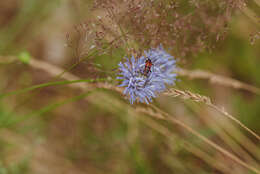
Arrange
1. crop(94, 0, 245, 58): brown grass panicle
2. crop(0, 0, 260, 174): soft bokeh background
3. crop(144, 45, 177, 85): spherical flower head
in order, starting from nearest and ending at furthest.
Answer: crop(94, 0, 245, 58): brown grass panicle < crop(144, 45, 177, 85): spherical flower head < crop(0, 0, 260, 174): soft bokeh background

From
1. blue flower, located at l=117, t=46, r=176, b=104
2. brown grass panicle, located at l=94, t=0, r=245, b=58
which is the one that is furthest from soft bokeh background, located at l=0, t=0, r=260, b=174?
blue flower, located at l=117, t=46, r=176, b=104

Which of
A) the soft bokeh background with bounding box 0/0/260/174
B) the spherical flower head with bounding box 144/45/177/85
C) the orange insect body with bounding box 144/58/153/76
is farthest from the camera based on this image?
the soft bokeh background with bounding box 0/0/260/174

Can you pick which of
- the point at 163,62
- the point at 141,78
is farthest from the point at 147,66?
the point at 163,62

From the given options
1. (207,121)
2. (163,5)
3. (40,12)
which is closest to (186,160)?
(207,121)

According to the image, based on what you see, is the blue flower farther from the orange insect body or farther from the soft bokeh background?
the soft bokeh background

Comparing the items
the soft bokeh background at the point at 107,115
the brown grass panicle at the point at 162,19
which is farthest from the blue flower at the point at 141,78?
the soft bokeh background at the point at 107,115

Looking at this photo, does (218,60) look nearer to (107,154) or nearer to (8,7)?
(107,154)

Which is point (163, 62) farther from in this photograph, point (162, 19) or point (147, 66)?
point (162, 19)

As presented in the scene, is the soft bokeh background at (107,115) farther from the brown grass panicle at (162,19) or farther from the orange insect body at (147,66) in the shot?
the orange insect body at (147,66)
